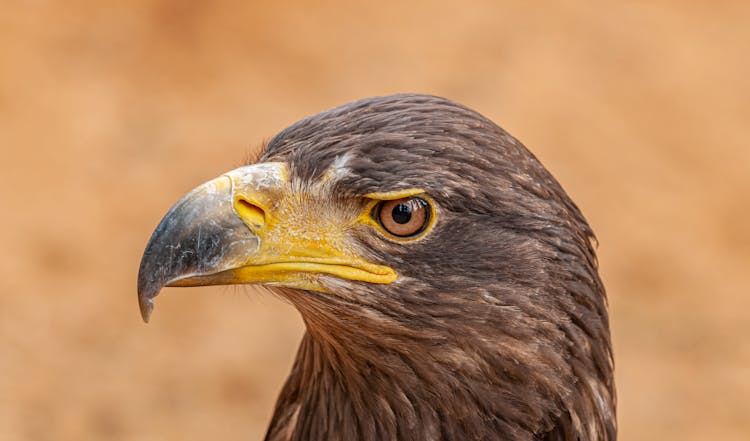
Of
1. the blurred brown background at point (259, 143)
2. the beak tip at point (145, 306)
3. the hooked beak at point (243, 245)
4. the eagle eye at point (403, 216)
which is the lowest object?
the beak tip at point (145, 306)

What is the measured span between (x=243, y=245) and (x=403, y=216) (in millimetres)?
532

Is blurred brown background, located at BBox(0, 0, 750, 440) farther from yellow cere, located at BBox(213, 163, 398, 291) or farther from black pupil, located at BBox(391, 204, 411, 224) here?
black pupil, located at BBox(391, 204, 411, 224)

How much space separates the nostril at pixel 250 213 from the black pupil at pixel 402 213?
0.44 metres

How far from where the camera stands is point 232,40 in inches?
451

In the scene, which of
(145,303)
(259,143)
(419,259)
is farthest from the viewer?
(259,143)

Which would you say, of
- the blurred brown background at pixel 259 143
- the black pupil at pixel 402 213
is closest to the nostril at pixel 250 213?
the black pupil at pixel 402 213

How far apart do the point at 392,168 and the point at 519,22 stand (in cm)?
886

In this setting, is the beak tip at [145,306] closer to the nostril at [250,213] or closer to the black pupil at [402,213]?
the nostril at [250,213]

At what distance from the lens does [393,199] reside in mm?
3580

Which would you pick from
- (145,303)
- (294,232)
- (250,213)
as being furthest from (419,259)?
(145,303)

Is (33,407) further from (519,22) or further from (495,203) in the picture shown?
(519,22)

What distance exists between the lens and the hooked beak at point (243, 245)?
3.49m

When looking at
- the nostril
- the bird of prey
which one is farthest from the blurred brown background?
the nostril

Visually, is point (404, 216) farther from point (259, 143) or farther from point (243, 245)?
point (259, 143)
